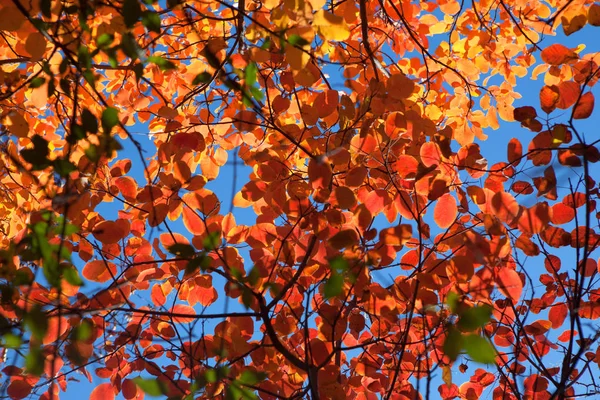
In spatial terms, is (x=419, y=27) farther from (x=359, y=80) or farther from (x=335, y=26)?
(x=335, y=26)

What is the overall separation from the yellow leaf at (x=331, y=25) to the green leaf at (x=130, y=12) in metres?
0.46

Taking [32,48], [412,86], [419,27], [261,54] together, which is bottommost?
[32,48]

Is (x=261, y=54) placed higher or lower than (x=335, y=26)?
higher

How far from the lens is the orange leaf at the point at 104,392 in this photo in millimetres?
2650

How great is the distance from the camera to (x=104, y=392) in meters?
2.69

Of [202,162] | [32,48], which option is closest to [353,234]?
[32,48]

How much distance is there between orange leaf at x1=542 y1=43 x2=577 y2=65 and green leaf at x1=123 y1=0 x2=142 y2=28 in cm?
Answer: 169

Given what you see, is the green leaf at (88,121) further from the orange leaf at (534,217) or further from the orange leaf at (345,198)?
the orange leaf at (534,217)

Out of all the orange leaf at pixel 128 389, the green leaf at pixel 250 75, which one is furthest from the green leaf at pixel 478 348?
the orange leaf at pixel 128 389

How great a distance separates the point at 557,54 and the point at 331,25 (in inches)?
50.0

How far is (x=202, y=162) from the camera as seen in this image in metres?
3.20

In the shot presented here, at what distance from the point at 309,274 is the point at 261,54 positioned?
1101 millimetres

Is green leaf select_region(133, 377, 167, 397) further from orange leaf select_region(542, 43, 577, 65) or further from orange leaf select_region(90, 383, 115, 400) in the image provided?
orange leaf select_region(542, 43, 577, 65)

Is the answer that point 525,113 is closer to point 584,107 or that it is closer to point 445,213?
point 584,107
